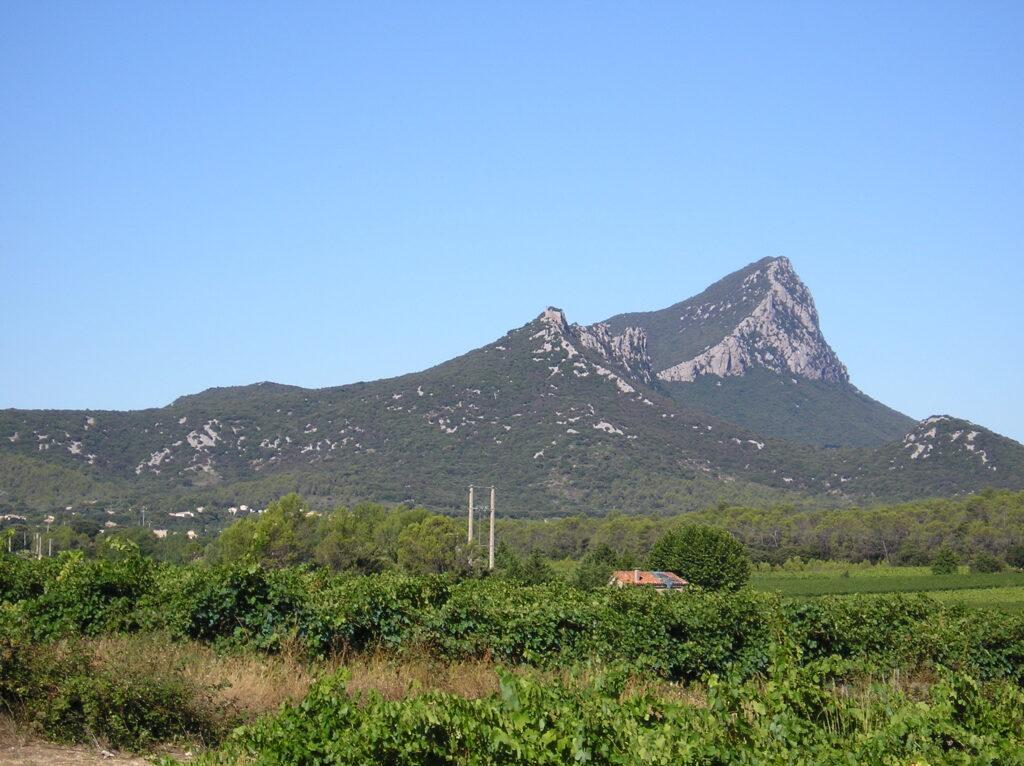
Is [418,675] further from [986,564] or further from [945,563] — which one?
[986,564]

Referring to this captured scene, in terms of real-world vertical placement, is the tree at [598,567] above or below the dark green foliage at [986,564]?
above

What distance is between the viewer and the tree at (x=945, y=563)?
224 ft

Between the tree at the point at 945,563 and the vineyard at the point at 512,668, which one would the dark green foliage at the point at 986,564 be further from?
the vineyard at the point at 512,668

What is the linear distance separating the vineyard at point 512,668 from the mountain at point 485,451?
10829cm

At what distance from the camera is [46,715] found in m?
8.30

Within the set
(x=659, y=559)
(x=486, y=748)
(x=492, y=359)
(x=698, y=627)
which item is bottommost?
(x=659, y=559)

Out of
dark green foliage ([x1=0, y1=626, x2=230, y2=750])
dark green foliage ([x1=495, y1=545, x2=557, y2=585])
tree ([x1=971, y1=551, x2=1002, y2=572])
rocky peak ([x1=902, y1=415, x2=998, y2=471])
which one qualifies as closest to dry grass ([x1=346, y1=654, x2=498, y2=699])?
dark green foliage ([x1=0, y1=626, x2=230, y2=750])

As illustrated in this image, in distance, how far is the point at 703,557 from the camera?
63.3 meters

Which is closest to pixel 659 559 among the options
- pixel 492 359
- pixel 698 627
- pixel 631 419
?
pixel 698 627

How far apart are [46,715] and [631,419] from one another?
466 ft

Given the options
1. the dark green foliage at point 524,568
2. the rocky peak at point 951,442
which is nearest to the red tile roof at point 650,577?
the dark green foliage at point 524,568

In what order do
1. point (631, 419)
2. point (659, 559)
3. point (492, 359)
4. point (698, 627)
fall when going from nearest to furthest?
point (698, 627) < point (659, 559) < point (631, 419) < point (492, 359)

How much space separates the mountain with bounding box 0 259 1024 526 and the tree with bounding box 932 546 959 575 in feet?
189

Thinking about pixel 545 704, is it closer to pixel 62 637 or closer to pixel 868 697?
pixel 868 697
